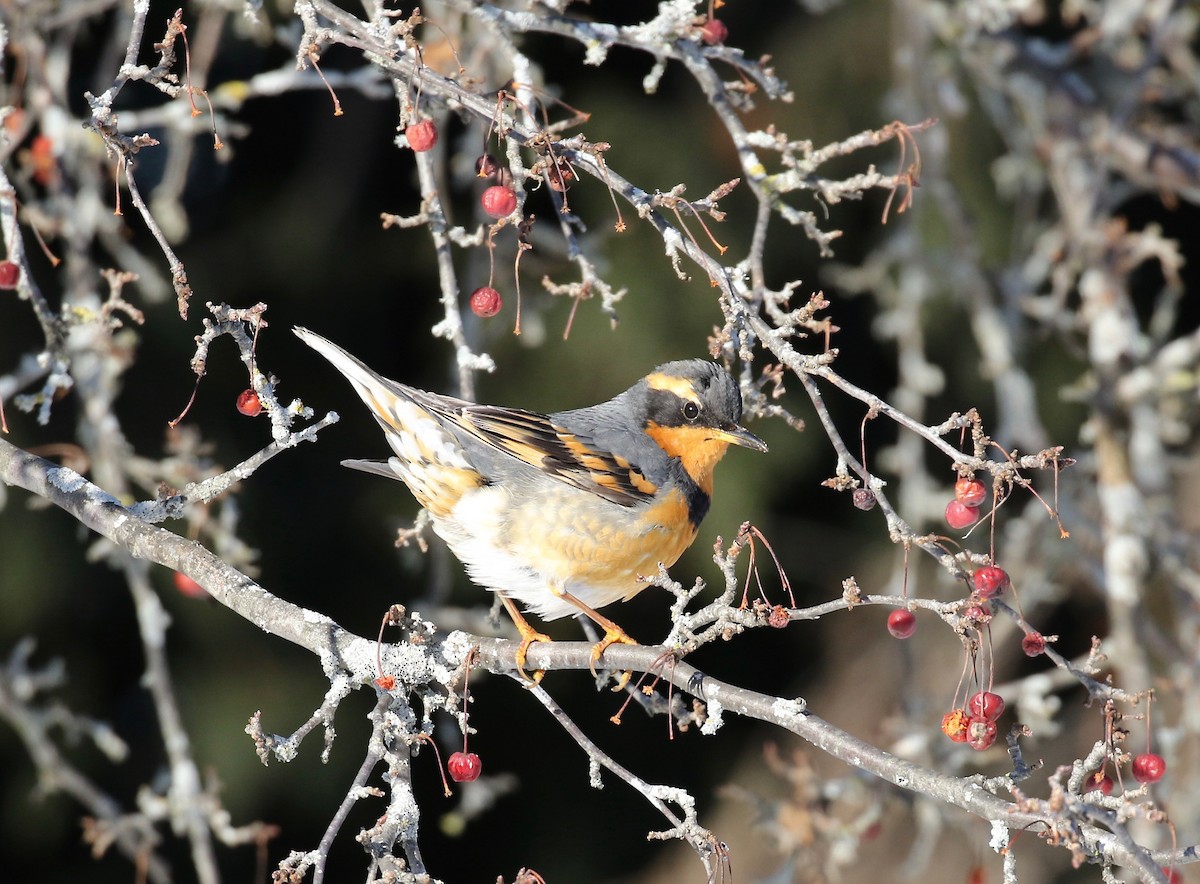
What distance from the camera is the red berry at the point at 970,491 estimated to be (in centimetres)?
261

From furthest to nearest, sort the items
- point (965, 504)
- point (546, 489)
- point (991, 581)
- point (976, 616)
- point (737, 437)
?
1. point (546, 489)
2. point (737, 437)
3. point (965, 504)
4. point (991, 581)
5. point (976, 616)

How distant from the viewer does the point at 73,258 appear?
4.08 metres

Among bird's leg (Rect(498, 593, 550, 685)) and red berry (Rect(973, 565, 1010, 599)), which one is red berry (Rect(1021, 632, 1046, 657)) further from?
bird's leg (Rect(498, 593, 550, 685))

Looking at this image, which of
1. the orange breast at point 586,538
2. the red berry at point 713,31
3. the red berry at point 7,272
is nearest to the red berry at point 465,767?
the orange breast at point 586,538

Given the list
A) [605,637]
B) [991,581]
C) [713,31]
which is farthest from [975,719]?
[713,31]

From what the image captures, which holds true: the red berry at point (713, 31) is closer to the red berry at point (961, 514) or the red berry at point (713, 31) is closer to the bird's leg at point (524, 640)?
the red berry at point (961, 514)

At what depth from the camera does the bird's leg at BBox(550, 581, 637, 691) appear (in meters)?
2.93

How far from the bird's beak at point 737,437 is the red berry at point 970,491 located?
77 cm

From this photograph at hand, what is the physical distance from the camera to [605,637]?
338 centimetres

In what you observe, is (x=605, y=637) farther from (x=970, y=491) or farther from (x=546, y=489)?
(x=970, y=491)

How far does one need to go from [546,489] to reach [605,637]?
506 mm

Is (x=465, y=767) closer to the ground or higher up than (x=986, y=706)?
closer to the ground


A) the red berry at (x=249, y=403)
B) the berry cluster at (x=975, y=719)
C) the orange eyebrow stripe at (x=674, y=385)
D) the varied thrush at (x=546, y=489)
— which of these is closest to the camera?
the berry cluster at (x=975, y=719)

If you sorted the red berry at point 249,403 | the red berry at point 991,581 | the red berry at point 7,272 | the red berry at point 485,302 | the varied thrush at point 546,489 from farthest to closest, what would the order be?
the varied thrush at point 546,489 → the red berry at point 7,272 → the red berry at point 485,302 → the red berry at point 249,403 → the red berry at point 991,581
